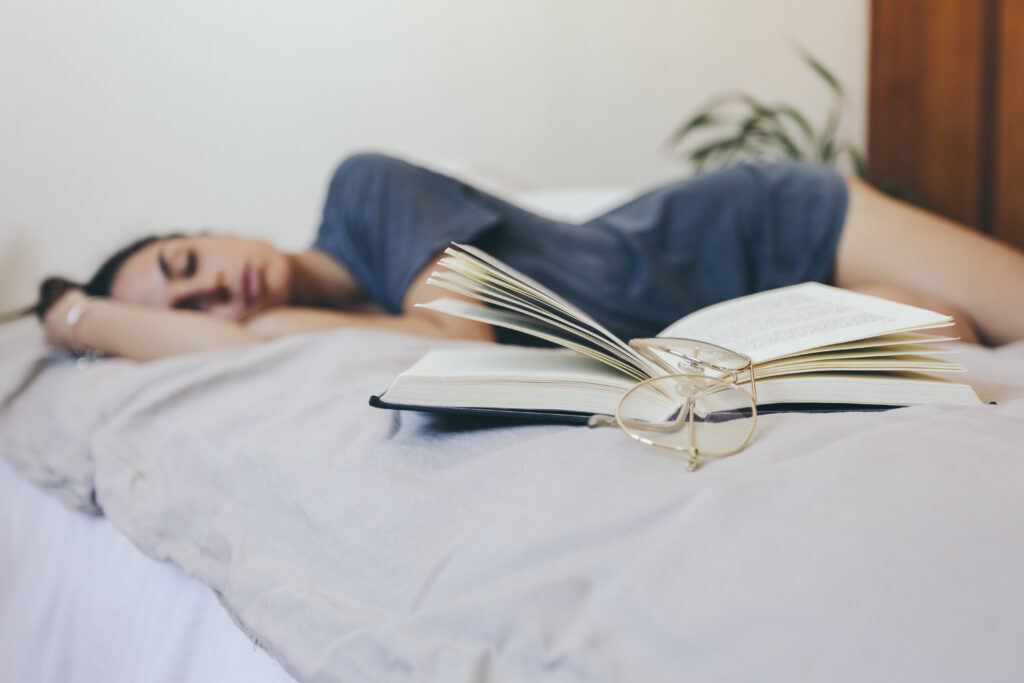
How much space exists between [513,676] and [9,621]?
2.35ft

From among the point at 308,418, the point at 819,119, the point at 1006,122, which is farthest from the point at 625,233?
the point at 819,119

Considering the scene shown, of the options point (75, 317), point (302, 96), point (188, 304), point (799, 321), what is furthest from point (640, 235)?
point (302, 96)

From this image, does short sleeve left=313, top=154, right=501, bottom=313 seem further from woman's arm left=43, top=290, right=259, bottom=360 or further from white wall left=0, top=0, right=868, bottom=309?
white wall left=0, top=0, right=868, bottom=309

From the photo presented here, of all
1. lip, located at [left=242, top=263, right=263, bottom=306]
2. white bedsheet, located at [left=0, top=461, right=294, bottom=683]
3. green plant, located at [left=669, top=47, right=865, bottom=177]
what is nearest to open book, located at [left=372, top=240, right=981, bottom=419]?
white bedsheet, located at [left=0, top=461, right=294, bottom=683]

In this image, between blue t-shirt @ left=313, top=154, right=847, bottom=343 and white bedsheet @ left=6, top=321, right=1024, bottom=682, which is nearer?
white bedsheet @ left=6, top=321, right=1024, bottom=682

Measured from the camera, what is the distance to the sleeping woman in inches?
35.7

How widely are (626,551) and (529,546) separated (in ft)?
0.15

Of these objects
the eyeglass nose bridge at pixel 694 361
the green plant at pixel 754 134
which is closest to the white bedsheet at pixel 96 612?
the eyeglass nose bridge at pixel 694 361

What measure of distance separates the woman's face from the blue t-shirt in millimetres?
156

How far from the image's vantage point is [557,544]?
1.05 feet

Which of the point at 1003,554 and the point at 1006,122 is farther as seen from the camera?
the point at 1006,122

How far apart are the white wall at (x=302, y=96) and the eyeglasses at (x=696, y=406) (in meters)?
1.27

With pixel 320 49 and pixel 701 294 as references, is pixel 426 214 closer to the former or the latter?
pixel 701 294

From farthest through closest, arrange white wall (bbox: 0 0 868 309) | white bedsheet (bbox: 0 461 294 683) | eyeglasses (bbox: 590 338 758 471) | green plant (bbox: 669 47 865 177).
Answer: green plant (bbox: 669 47 865 177), white wall (bbox: 0 0 868 309), white bedsheet (bbox: 0 461 294 683), eyeglasses (bbox: 590 338 758 471)
